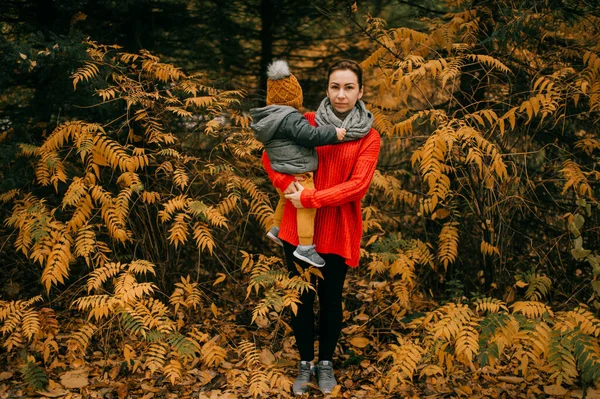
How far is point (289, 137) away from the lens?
3277 mm

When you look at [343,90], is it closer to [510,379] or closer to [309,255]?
[309,255]

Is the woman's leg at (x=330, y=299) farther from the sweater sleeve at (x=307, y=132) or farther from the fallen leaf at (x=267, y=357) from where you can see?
the sweater sleeve at (x=307, y=132)

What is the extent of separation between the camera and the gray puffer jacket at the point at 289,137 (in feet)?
10.4

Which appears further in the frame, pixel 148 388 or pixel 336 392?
pixel 148 388

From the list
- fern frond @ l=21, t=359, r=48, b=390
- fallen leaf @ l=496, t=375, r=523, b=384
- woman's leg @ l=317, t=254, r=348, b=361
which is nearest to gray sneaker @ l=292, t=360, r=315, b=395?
woman's leg @ l=317, t=254, r=348, b=361

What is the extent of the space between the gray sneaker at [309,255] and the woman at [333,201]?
0.10 m

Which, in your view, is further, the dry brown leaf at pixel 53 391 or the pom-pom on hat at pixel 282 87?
the dry brown leaf at pixel 53 391

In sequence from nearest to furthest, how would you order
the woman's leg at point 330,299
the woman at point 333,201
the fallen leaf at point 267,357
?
1. the woman at point 333,201
2. the woman's leg at point 330,299
3. the fallen leaf at point 267,357

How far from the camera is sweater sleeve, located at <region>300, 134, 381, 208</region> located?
3.22 meters

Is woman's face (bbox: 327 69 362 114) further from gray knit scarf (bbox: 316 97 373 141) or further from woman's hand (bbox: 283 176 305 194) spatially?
woman's hand (bbox: 283 176 305 194)

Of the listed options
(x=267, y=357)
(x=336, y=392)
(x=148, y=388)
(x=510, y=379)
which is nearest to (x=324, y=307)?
(x=336, y=392)

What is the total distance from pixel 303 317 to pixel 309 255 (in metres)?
0.62

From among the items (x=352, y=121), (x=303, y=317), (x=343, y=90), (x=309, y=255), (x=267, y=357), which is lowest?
(x=267, y=357)

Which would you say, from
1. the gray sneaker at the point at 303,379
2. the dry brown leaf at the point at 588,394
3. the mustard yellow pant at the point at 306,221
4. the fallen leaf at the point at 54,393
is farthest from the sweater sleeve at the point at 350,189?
the fallen leaf at the point at 54,393
